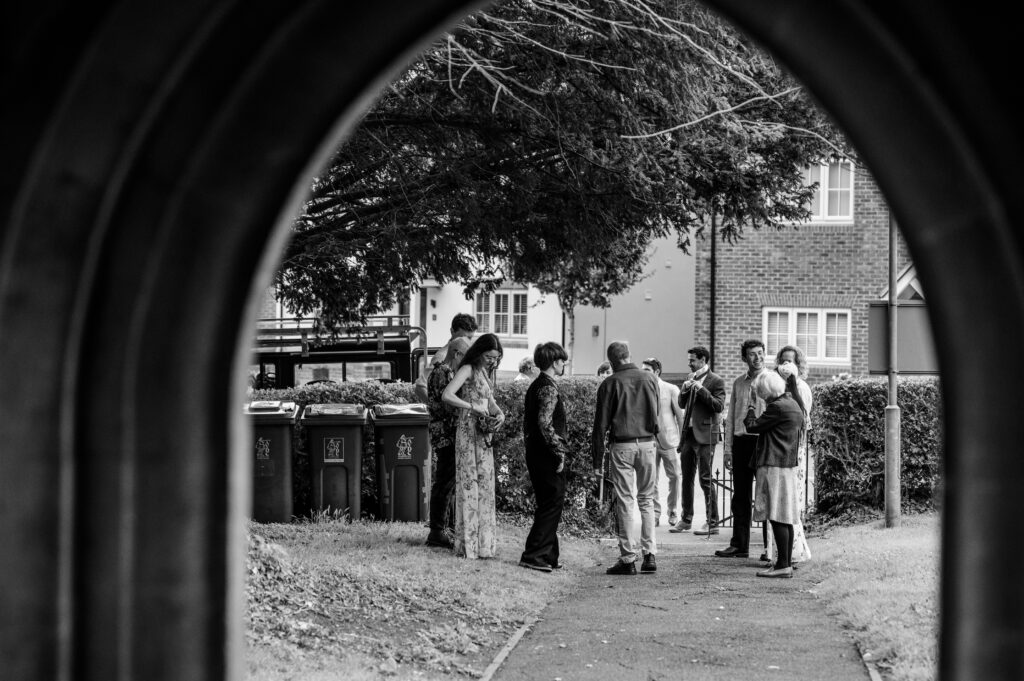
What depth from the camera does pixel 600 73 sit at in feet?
27.2

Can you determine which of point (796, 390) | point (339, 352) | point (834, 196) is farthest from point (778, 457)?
point (834, 196)

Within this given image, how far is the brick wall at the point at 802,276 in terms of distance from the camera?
89.2 ft

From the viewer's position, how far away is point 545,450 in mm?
10305

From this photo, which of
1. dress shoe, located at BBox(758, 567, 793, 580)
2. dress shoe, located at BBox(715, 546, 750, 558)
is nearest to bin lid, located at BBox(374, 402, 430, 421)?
dress shoe, located at BBox(715, 546, 750, 558)

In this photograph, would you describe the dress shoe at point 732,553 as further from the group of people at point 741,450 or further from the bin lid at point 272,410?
the bin lid at point 272,410

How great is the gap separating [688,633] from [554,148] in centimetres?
357

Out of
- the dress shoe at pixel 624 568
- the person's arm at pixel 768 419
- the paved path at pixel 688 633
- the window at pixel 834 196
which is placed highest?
the window at pixel 834 196

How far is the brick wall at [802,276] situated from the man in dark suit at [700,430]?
1416cm

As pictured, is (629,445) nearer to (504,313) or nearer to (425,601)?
(425,601)

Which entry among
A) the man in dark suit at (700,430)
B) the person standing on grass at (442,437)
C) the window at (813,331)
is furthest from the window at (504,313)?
the person standing on grass at (442,437)

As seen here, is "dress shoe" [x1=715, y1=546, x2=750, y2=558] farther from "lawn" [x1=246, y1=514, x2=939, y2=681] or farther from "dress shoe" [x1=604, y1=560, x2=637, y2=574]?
"dress shoe" [x1=604, y1=560, x2=637, y2=574]

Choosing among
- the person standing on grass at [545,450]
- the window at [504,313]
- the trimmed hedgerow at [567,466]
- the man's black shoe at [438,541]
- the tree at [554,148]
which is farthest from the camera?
the window at [504,313]

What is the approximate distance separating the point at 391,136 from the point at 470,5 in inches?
239

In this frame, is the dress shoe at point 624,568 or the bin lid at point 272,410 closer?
the dress shoe at point 624,568
